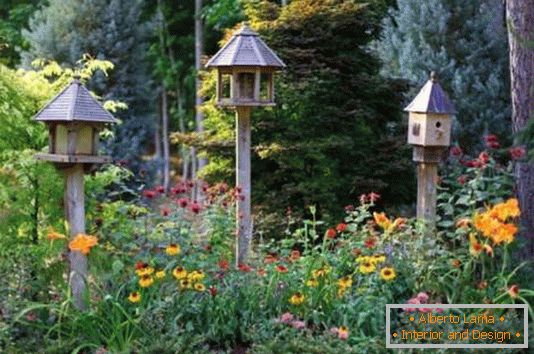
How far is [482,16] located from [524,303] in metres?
5.52

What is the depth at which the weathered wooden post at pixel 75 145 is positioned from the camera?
4.53 meters

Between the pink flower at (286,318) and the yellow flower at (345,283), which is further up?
the yellow flower at (345,283)

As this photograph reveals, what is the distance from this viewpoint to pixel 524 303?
4375 millimetres

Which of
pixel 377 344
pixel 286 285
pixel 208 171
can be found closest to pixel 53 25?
pixel 208 171

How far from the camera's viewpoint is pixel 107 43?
12.1m

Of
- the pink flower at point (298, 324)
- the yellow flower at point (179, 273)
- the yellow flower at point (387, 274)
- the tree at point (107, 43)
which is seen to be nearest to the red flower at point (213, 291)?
the yellow flower at point (179, 273)

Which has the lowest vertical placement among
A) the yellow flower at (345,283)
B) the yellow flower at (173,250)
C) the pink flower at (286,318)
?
the pink flower at (286,318)

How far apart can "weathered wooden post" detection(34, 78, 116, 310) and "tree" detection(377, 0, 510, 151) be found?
16.7 feet

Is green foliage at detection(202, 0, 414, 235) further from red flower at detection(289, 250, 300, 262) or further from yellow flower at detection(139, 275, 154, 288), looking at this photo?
yellow flower at detection(139, 275, 154, 288)

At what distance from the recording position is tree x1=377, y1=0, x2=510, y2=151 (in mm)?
8930

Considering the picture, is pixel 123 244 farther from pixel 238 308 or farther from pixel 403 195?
pixel 403 195

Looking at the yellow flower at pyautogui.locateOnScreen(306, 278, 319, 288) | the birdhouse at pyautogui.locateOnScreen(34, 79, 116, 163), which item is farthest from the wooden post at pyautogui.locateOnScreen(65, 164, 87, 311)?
the yellow flower at pyautogui.locateOnScreen(306, 278, 319, 288)

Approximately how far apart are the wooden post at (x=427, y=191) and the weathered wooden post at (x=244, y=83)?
1.26 metres

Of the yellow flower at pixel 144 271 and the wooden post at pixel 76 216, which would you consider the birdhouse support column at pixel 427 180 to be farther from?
the wooden post at pixel 76 216
